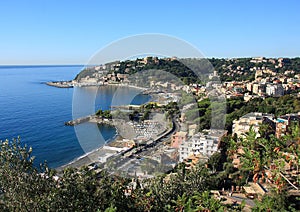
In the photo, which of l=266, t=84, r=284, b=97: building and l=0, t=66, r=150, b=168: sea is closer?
l=0, t=66, r=150, b=168: sea

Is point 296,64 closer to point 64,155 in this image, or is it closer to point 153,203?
point 64,155

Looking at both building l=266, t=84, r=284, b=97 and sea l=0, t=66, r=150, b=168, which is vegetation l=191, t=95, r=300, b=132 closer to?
sea l=0, t=66, r=150, b=168

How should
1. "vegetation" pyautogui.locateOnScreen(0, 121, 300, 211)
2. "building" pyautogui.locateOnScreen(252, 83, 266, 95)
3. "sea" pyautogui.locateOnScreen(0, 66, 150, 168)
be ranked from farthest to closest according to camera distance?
"building" pyautogui.locateOnScreen(252, 83, 266, 95), "sea" pyautogui.locateOnScreen(0, 66, 150, 168), "vegetation" pyautogui.locateOnScreen(0, 121, 300, 211)

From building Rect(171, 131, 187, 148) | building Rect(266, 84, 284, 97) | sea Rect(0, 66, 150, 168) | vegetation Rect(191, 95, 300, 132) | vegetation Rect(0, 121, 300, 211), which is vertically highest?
vegetation Rect(0, 121, 300, 211)

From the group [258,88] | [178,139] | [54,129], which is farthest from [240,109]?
[54,129]

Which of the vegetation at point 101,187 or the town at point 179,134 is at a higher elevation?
the vegetation at point 101,187

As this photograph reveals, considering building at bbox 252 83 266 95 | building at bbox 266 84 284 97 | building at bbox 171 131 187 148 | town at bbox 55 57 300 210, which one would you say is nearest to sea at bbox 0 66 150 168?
town at bbox 55 57 300 210

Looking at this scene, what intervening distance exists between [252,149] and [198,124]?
316 inches

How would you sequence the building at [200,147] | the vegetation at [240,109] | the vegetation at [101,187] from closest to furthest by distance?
the vegetation at [101,187], the building at [200,147], the vegetation at [240,109]

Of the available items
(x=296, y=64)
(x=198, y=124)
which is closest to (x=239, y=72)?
(x=296, y=64)

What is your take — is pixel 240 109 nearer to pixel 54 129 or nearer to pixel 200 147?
pixel 200 147

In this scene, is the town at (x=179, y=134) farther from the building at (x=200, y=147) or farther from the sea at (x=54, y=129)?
the sea at (x=54, y=129)

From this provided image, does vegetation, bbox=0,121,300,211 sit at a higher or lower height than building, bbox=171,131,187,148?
higher

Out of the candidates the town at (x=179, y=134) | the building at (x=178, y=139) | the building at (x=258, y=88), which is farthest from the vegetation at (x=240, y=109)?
the building at (x=258, y=88)
